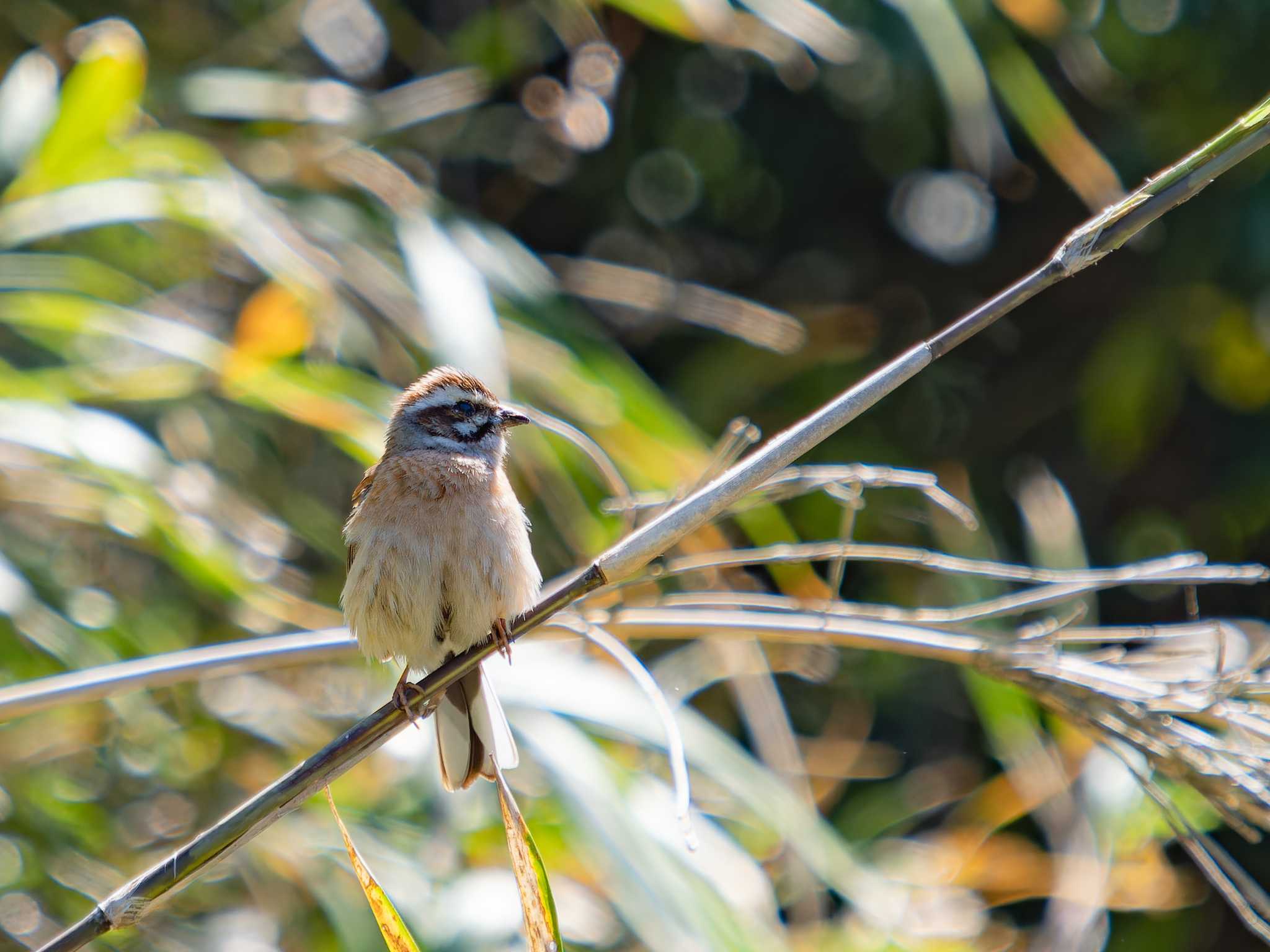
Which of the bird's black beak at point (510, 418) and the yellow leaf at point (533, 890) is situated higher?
the bird's black beak at point (510, 418)

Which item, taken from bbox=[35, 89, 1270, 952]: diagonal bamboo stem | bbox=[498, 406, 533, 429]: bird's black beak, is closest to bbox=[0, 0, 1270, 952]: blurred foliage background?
bbox=[498, 406, 533, 429]: bird's black beak

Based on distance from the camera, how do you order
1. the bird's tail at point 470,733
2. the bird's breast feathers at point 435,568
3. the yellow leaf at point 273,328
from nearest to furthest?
1. the bird's tail at point 470,733
2. the bird's breast feathers at point 435,568
3. the yellow leaf at point 273,328

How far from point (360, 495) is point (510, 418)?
1.75 feet

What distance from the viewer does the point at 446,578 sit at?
305 cm

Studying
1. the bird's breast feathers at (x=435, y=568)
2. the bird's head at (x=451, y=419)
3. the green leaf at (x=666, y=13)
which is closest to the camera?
the bird's breast feathers at (x=435, y=568)

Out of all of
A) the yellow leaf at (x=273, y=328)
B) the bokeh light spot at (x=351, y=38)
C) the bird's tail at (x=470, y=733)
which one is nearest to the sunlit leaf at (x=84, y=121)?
the yellow leaf at (x=273, y=328)

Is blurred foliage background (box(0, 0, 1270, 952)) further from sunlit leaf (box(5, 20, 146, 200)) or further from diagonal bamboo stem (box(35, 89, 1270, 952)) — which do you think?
diagonal bamboo stem (box(35, 89, 1270, 952))

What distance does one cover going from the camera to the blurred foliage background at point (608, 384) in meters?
3.57

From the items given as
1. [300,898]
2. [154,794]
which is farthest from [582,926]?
[154,794]

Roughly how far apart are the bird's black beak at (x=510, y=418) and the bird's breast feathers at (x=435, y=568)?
192 mm

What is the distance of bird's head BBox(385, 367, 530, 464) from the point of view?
3484 mm

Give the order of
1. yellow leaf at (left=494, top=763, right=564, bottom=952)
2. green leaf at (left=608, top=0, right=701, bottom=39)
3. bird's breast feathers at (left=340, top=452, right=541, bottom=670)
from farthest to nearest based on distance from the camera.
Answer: green leaf at (left=608, top=0, right=701, bottom=39) < bird's breast feathers at (left=340, top=452, right=541, bottom=670) < yellow leaf at (left=494, top=763, right=564, bottom=952)

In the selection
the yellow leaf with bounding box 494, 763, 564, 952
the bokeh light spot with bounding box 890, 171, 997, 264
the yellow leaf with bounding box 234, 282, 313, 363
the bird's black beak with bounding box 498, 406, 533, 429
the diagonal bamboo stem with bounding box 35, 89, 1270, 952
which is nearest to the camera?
the diagonal bamboo stem with bounding box 35, 89, 1270, 952

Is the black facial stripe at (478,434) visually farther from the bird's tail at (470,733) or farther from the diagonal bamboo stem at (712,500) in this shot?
the diagonal bamboo stem at (712,500)
